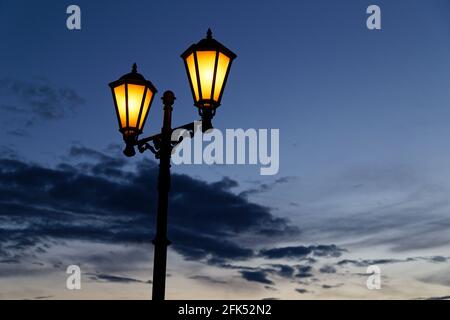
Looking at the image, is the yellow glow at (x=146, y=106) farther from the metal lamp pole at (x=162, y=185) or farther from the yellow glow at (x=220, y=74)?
the yellow glow at (x=220, y=74)

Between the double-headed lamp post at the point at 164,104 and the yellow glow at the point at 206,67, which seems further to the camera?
the yellow glow at the point at 206,67

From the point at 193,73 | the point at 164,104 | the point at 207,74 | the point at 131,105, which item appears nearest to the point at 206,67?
the point at 207,74

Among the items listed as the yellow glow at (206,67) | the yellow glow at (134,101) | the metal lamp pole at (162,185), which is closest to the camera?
the metal lamp pole at (162,185)

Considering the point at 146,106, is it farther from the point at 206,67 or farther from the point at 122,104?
the point at 206,67

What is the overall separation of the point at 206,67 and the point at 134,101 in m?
1.18

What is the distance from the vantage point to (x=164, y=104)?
6.75 meters

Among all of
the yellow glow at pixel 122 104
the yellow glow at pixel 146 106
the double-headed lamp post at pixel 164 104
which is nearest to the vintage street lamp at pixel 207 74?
the double-headed lamp post at pixel 164 104

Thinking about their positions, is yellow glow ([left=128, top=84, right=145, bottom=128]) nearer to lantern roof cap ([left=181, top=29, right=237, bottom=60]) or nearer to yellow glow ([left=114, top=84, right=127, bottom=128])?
yellow glow ([left=114, top=84, right=127, bottom=128])

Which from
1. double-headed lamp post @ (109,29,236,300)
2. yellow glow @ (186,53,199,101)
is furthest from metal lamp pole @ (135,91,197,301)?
yellow glow @ (186,53,199,101)

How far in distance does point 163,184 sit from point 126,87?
1.53 m

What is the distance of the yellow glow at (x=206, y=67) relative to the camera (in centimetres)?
625

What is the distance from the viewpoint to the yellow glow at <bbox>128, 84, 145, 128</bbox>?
6.71 metres
